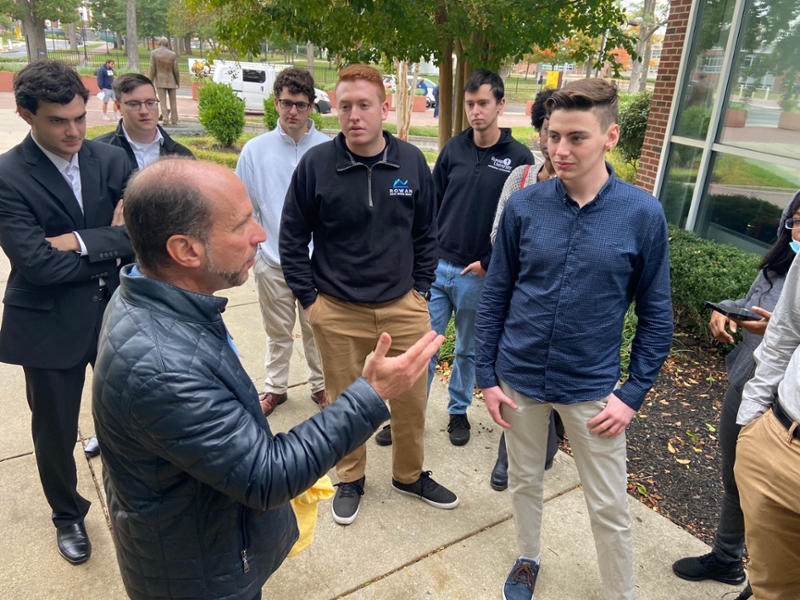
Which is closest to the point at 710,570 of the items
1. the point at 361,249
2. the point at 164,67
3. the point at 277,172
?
the point at 361,249

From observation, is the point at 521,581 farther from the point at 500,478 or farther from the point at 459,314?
the point at 459,314

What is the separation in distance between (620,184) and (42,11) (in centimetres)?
4064

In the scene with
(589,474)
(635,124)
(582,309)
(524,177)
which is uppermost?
(635,124)

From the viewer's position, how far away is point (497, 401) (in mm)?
2377

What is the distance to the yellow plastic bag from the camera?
1.83m

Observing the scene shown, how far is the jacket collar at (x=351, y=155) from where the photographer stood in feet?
9.15

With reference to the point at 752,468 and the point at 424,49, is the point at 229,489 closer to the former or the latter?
the point at 752,468

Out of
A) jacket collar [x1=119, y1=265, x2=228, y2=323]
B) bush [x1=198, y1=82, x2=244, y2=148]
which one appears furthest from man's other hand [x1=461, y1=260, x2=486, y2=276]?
bush [x1=198, y1=82, x2=244, y2=148]

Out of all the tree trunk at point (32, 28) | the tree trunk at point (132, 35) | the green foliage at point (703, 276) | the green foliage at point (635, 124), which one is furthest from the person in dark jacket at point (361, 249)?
the tree trunk at point (32, 28)

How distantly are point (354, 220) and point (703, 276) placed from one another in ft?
11.1

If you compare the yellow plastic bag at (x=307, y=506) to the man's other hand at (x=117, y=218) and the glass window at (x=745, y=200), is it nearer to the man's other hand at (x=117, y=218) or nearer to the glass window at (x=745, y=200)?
the man's other hand at (x=117, y=218)

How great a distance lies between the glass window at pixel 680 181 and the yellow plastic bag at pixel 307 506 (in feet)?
19.2

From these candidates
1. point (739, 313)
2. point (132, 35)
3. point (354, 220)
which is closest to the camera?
point (739, 313)

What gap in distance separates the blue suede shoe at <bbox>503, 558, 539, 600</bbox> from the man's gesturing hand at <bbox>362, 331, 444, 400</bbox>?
146 cm
